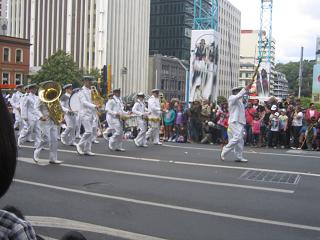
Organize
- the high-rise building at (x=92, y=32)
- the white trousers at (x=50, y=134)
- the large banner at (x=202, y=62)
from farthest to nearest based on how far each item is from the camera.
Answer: the high-rise building at (x=92, y=32) < the large banner at (x=202, y=62) < the white trousers at (x=50, y=134)

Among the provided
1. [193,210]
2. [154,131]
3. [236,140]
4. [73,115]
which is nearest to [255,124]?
[154,131]

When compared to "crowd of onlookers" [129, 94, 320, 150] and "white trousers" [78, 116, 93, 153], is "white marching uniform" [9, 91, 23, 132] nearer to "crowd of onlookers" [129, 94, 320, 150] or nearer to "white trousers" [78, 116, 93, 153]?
"crowd of onlookers" [129, 94, 320, 150]

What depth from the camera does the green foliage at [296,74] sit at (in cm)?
10519

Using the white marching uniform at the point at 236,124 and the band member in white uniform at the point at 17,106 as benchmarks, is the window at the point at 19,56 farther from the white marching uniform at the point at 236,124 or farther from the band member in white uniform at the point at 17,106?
the white marching uniform at the point at 236,124

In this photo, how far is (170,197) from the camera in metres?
8.09

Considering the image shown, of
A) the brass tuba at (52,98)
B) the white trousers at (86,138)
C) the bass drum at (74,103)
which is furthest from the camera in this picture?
the bass drum at (74,103)

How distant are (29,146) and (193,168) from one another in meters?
6.92

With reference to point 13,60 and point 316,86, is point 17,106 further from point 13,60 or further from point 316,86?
point 13,60

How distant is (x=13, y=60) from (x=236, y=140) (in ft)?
211

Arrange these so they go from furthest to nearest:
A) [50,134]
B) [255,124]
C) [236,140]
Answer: [255,124] → [236,140] → [50,134]

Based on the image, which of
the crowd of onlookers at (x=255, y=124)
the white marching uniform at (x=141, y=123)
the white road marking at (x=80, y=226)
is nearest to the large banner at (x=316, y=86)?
the crowd of onlookers at (x=255, y=124)

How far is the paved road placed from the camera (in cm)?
615

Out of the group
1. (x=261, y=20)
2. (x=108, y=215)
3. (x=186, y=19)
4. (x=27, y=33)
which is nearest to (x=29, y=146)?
(x=108, y=215)

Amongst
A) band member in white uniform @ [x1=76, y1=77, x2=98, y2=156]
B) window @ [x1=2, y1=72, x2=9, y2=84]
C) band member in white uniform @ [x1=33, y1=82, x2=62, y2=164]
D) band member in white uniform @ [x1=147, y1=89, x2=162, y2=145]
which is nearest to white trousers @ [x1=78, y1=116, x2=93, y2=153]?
band member in white uniform @ [x1=76, y1=77, x2=98, y2=156]
